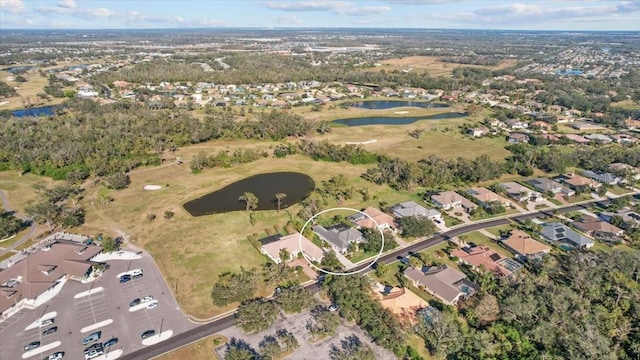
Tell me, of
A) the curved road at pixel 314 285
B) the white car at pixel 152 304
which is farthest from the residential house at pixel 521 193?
the white car at pixel 152 304

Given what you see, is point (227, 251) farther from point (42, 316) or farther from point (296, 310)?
point (42, 316)

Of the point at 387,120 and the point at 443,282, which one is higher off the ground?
the point at 387,120

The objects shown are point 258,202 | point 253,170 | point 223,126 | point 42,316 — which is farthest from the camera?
point 223,126

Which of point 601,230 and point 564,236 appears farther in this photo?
point 601,230

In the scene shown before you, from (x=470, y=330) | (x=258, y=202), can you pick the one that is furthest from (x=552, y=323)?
(x=258, y=202)

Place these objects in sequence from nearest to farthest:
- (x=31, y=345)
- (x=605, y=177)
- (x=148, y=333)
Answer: (x=31, y=345), (x=148, y=333), (x=605, y=177)

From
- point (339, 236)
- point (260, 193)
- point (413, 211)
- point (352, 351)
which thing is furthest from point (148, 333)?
point (413, 211)

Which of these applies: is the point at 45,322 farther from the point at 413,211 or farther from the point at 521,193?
the point at 521,193
